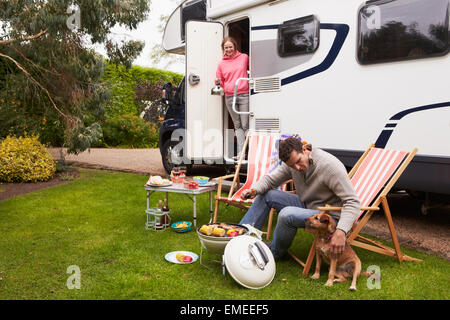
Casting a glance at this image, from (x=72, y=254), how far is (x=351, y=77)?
3.16 meters

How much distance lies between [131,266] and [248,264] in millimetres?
974

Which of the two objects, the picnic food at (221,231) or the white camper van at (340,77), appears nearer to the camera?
the picnic food at (221,231)

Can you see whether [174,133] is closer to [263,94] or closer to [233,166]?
[233,166]

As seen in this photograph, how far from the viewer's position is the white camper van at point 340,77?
Answer: 375 centimetres

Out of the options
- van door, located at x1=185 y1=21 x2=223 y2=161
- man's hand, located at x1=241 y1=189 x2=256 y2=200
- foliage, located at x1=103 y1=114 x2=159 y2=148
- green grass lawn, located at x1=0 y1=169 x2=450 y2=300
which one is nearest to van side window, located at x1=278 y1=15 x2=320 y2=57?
van door, located at x1=185 y1=21 x2=223 y2=161

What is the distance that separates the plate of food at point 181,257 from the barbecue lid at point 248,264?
1.85 feet

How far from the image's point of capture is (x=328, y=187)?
290 cm

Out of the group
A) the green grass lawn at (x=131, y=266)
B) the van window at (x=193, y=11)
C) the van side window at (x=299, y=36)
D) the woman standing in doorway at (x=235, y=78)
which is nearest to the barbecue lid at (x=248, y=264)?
the green grass lawn at (x=131, y=266)

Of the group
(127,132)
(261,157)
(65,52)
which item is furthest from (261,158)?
(127,132)

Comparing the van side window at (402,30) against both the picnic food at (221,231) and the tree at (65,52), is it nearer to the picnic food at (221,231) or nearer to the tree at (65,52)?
the picnic food at (221,231)

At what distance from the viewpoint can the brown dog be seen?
106 inches

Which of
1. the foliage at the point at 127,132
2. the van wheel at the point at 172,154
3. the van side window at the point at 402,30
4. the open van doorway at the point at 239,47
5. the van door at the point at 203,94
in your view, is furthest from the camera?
the foliage at the point at 127,132

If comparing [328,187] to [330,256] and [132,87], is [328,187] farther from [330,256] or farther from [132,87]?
[132,87]

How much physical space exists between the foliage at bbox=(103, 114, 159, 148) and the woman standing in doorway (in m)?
6.40
